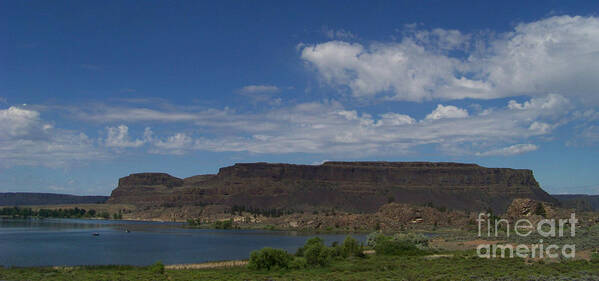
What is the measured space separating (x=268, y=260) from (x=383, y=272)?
1140 cm

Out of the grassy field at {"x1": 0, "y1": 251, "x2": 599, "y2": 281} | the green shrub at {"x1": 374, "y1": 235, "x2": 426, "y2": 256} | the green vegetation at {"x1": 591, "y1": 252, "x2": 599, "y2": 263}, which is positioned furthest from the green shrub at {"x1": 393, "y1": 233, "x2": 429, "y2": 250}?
the green vegetation at {"x1": 591, "y1": 252, "x2": 599, "y2": 263}

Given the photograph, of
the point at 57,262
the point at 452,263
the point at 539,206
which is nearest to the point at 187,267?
the point at 57,262

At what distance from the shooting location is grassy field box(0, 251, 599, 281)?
3912cm

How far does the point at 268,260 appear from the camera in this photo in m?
49.5

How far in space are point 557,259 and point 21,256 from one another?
61.7 m

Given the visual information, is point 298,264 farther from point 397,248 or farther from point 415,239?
point 415,239

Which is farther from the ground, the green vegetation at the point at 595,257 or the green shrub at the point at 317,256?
the green vegetation at the point at 595,257

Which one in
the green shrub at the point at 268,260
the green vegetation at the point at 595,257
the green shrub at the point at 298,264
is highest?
the green vegetation at the point at 595,257

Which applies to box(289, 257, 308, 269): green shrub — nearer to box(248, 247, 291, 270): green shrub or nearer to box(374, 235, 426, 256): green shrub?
box(248, 247, 291, 270): green shrub

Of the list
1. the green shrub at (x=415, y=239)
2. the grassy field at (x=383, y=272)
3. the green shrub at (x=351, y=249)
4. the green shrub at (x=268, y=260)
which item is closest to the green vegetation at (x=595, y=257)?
the grassy field at (x=383, y=272)

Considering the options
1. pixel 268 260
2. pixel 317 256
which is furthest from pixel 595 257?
pixel 268 260

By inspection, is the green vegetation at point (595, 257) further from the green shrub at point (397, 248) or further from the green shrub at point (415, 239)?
the green shrub at point (415, 239)

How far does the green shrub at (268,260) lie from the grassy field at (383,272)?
118 cm

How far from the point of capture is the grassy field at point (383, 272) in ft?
128
